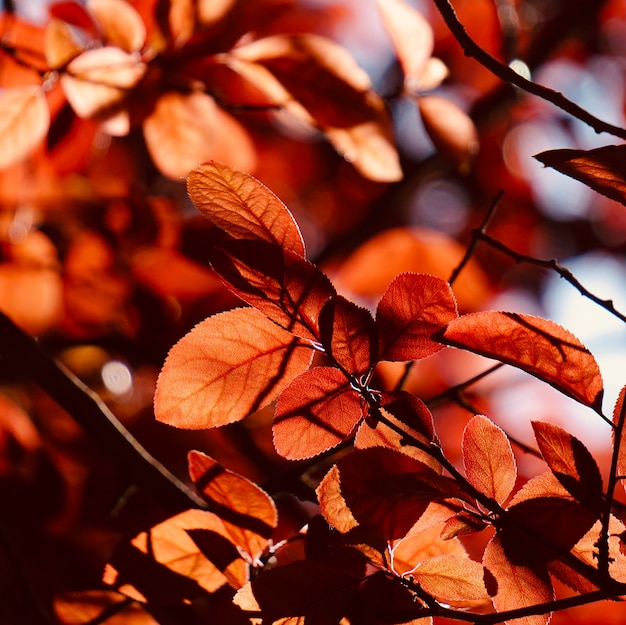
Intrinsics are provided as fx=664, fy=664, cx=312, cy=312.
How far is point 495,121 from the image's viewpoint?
1860 mm

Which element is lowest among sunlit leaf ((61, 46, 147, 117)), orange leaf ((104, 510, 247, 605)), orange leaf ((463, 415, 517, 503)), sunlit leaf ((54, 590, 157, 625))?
sunlit leaf ((54, 590, 157, 625))

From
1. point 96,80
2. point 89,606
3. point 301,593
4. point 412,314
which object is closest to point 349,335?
point 412,314

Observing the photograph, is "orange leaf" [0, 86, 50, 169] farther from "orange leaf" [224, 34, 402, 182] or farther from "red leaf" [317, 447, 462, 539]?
"red leaf" [317, 447, 462, 539]

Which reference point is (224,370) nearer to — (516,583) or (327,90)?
(516,583)

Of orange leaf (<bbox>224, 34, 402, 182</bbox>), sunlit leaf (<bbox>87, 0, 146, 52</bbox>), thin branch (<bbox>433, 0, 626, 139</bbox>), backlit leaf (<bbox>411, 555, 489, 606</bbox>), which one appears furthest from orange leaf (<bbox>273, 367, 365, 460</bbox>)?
sunlit leaf (<bbox>87, 0, 146, 52</bbox>)

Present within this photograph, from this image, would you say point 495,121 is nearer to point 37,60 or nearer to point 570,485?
point 37,60

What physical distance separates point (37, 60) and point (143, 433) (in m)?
0.95

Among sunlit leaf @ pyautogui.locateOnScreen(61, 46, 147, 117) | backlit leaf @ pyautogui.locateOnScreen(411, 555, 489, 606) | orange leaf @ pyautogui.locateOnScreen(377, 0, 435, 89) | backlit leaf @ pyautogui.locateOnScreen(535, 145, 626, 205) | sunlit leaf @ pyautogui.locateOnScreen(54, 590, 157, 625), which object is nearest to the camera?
backlit leaf @ pyautogui.locateOnScreen(535, 145, 626, 205)

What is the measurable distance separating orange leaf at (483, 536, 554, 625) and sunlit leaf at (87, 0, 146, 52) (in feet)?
2.07

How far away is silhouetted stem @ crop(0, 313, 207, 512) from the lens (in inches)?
27.8

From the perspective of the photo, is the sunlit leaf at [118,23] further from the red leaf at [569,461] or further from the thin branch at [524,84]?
the red leaf at [569,461]

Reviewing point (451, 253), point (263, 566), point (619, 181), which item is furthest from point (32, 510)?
point (451, 253)

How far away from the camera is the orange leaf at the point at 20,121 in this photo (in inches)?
29.2

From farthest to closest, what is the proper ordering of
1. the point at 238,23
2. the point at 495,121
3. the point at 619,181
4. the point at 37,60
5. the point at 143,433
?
1. the point at 495,121
2. the point at 143,433
3. the point at 37,60
4. the point at 238,23
5. the point at 619,181
